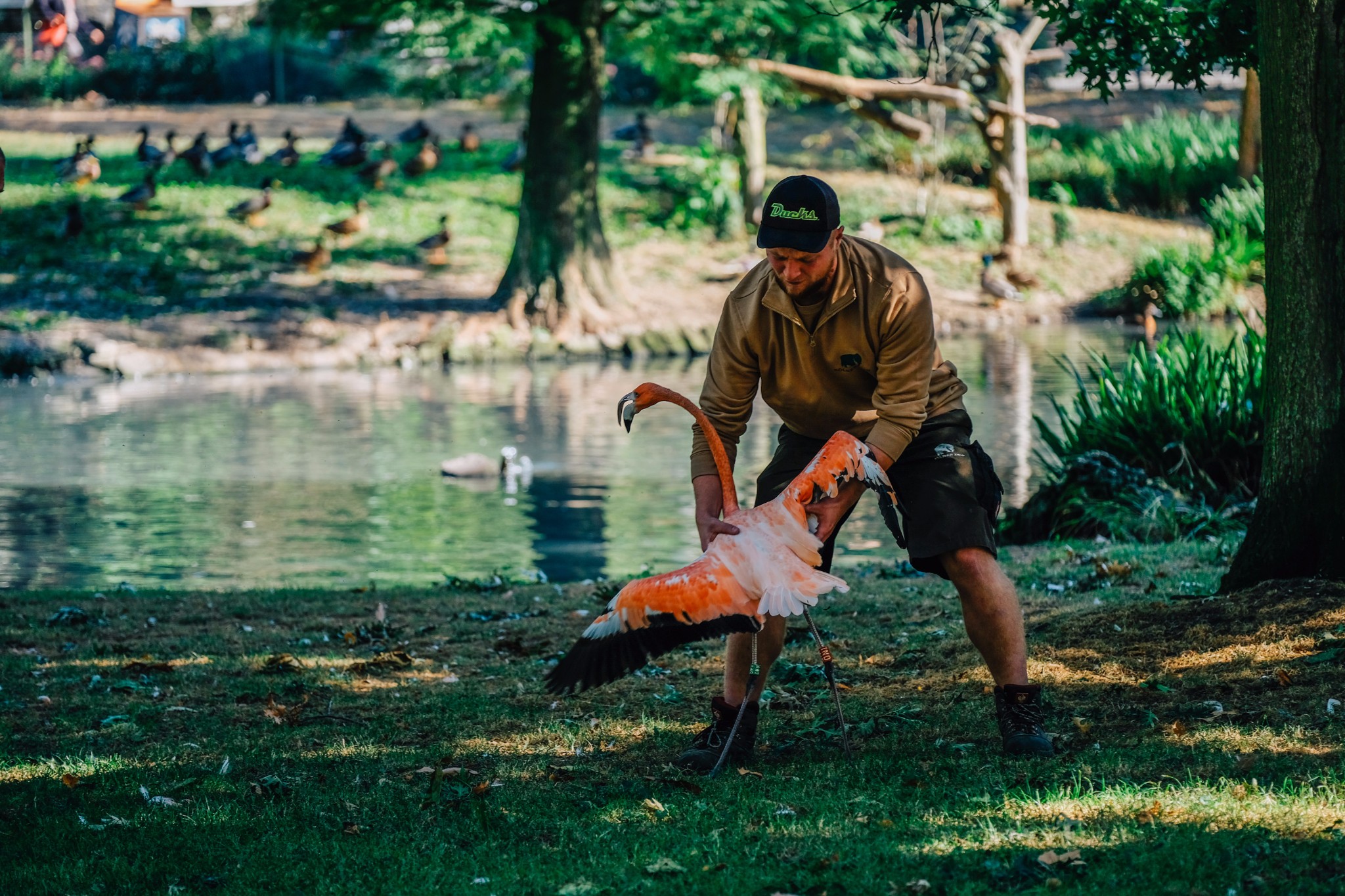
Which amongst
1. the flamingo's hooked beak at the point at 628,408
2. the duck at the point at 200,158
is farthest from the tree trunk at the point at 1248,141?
the flamingo's hooked beak at the point at 628,408

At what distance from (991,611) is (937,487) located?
0.46m

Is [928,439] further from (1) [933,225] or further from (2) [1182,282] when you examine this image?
(1) [933,225]

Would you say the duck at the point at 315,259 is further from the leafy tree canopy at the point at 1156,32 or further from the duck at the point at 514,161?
the leafy tree canopy at the point at 1156,32

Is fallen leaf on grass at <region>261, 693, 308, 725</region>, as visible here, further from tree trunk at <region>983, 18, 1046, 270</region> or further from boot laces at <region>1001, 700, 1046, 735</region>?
tree trunk at <region>983, 18, 1046, 270</region>

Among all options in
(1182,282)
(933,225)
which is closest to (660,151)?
(933,225)

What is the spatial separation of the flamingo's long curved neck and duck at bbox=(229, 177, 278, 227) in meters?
22.1

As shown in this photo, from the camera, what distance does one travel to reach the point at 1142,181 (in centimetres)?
Answer: 3066

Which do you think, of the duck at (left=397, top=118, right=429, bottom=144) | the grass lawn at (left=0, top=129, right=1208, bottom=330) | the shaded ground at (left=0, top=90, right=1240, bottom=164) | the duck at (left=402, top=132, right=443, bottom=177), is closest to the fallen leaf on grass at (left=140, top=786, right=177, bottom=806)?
the grass lawn at (left=0, top=129, right=1208, bottom=330)

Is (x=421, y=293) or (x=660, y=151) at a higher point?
(x=660, y=151)

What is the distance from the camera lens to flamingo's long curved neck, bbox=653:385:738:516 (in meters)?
5.17

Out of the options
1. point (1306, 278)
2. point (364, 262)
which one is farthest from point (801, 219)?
point (364, 262)

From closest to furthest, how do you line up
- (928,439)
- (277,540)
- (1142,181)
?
1. (928,439)
2. (277,540)
3. (1142,181)

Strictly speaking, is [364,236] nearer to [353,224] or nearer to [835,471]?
[353,224]

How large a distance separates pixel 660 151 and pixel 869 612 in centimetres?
2655
